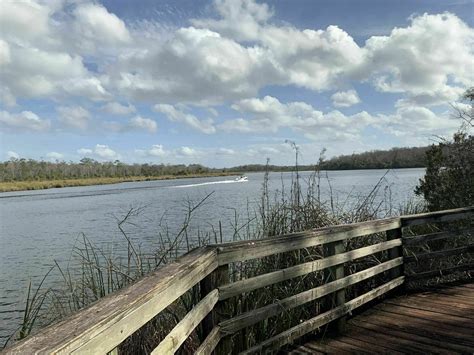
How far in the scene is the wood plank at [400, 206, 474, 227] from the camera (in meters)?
5.20

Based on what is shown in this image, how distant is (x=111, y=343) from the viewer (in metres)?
1.59

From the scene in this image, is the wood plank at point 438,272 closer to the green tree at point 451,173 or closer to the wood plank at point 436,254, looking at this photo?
the wood plank at point 436,254

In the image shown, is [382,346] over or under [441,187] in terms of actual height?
under

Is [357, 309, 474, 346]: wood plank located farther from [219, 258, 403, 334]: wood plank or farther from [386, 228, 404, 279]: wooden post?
[386, 228, 404, 279]: wooden post

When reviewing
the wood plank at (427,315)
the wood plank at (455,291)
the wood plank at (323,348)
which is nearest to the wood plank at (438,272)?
the wood plank at (455,291)

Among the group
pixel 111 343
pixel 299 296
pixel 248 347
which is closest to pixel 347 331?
pixel 299 296

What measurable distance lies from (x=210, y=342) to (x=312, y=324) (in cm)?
133

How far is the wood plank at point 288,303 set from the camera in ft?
10.4

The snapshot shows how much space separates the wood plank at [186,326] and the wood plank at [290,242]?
30cm

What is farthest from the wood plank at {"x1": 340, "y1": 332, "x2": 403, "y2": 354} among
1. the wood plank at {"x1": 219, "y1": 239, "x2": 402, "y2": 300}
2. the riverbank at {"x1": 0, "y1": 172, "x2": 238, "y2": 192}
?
the riverbank at {"x1": 0, "y1": 172, "x2": 238, "y2": 192}

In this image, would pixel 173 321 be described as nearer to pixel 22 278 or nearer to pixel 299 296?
pixel 299 296

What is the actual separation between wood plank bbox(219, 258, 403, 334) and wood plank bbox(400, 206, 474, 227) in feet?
1.90

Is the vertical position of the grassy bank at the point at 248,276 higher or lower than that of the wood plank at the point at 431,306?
higher

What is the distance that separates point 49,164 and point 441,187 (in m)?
118
